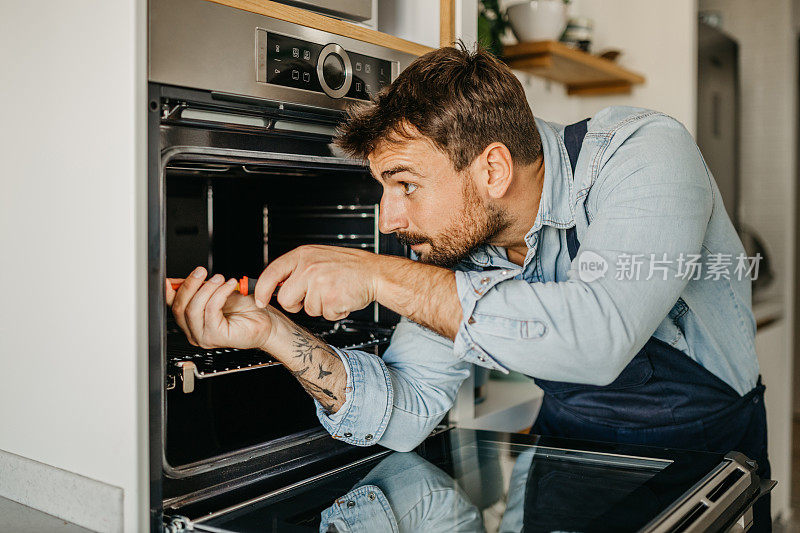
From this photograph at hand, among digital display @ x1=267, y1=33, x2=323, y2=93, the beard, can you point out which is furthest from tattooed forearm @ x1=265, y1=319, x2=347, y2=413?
digital display @ x1=267, y1=33, x2=323, y2=93

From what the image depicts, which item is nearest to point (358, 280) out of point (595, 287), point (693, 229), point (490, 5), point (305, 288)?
point (305, 288)

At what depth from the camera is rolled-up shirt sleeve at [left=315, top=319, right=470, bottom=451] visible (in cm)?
106

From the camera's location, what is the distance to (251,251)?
4.41ft

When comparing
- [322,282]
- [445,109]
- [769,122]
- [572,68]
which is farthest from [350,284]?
[769,122]

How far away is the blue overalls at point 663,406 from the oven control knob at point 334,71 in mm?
369

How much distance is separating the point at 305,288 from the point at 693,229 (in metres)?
0.50

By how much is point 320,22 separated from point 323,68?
0.19 feet

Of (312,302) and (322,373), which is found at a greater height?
(312,302)

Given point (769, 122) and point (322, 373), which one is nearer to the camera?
point (322, 373)

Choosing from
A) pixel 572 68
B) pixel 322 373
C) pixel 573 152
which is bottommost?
pixel 322 373

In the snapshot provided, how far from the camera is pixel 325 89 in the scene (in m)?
1.00

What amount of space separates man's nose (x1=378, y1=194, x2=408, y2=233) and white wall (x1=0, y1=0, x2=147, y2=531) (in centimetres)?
38

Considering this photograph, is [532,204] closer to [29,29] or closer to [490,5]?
[29,29]

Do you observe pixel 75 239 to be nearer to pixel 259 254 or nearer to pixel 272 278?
pixel 272 278
